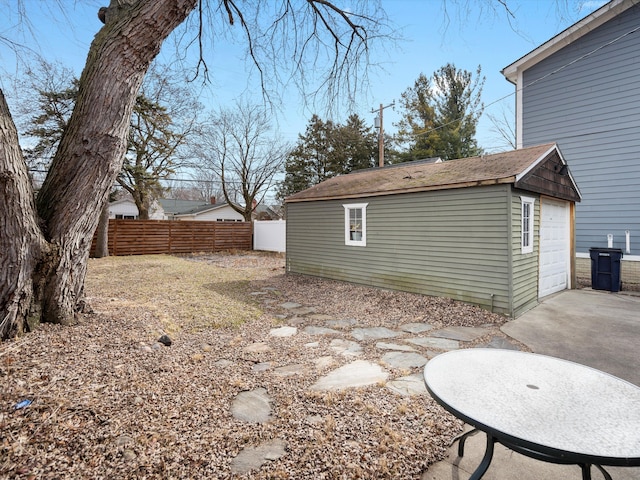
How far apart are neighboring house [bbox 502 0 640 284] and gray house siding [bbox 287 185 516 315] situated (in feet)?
12.1

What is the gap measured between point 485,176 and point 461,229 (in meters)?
0.96

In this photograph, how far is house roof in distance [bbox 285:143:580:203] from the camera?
5285 millimetres

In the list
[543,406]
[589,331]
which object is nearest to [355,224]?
[589,331]

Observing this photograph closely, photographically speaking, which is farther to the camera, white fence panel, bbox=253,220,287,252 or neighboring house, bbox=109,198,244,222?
neighboring house, bbox=109,198,244,222

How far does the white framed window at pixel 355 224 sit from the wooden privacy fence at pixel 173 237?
10184 millimetres

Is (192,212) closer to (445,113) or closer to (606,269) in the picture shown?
(445,113)

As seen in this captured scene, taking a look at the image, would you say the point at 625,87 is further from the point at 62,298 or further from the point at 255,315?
the point at 62,298

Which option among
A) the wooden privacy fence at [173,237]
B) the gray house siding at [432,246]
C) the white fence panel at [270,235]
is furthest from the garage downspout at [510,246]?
Result: the wooden privacy fence at [173,237]

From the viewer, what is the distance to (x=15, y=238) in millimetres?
2594

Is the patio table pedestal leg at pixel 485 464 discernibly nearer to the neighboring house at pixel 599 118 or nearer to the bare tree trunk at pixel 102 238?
the neighboring house at pixel 599 118

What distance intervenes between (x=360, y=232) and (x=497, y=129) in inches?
487

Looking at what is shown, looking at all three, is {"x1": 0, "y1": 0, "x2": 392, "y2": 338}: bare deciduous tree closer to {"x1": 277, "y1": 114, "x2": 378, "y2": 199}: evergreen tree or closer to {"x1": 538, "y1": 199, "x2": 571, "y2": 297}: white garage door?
{"x1": 538, "y1": 199, "x2": 571, "y2": 297}: white garage door

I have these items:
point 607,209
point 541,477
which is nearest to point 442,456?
point 541,477

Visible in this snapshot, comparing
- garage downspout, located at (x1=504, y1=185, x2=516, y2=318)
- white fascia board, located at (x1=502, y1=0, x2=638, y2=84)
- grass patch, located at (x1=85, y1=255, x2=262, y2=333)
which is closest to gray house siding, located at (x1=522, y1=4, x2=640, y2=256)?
white fascia board, located at (x1=502, y1=0, x2=638, y2=84)
